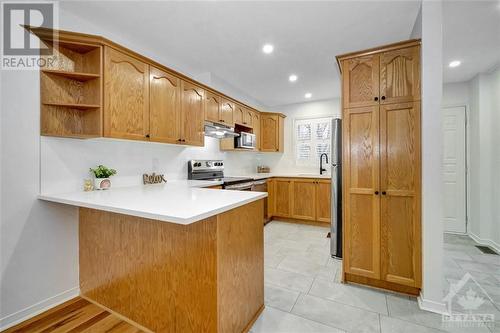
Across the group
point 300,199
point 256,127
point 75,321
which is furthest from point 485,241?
point 75,321

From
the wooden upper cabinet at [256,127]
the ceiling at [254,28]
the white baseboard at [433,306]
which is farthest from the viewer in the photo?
the wooden upper cabinet at [256,127]

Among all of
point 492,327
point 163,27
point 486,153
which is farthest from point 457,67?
point 163,27

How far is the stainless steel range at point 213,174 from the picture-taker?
327 centimetres

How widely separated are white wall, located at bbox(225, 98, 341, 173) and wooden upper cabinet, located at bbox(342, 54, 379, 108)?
8.58 feet

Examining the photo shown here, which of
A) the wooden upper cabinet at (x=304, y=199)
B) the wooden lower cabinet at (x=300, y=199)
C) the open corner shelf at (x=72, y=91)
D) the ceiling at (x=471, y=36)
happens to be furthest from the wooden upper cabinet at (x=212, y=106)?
the ceiling at (x=471, y=36)

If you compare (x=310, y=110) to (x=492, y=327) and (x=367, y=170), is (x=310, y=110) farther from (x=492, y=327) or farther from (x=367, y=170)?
(x=492, y=327)

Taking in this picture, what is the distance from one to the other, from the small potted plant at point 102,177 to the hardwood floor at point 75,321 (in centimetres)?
104

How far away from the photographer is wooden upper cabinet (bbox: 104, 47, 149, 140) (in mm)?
1978

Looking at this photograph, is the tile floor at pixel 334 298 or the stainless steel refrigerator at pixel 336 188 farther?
the stainless steel refrigerator at pixel 336 188

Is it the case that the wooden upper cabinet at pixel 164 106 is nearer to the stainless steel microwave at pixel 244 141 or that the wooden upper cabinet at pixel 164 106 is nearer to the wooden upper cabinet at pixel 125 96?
the wooden upper cabinet at pixel 125 96

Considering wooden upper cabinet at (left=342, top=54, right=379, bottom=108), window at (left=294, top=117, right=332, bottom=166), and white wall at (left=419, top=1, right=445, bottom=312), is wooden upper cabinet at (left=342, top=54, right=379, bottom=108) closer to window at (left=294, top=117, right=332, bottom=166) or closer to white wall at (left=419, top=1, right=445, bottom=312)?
white wall at (left=419, top=1, right=445, bottom=312)

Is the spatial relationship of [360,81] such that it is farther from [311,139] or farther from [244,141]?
[311,139]

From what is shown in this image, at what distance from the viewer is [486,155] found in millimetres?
3254

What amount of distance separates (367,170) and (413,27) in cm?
154
